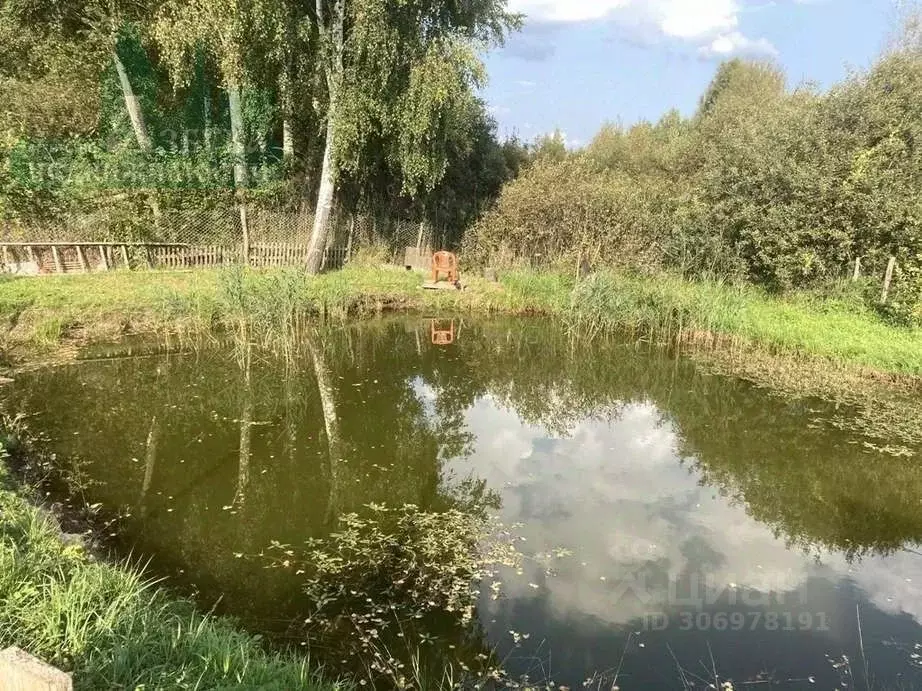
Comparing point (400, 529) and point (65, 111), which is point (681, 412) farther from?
point (65, 111)

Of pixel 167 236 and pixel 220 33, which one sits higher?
pixel 220 33

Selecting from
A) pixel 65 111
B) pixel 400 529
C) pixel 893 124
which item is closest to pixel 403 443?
pixel 400 529

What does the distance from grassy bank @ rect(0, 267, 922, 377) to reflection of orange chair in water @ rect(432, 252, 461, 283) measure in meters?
0.77

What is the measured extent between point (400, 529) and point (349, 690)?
1759 millimetres

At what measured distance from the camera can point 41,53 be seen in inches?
519

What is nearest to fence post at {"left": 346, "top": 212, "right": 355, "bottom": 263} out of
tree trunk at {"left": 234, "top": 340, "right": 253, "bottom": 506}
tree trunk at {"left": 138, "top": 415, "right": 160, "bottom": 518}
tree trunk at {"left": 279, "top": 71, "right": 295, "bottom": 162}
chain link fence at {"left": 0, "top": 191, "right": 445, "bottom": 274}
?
chain link fence at {"left": 0, "top": 191, "right": 445, "bottom": 274}

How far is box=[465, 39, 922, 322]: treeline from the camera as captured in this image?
10.2 meters

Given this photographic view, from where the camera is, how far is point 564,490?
5.44m

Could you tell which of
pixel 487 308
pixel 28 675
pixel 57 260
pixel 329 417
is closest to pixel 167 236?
pixel 57 260

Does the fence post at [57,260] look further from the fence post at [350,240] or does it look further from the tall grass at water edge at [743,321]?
the tall grass at water edge at [743,321]

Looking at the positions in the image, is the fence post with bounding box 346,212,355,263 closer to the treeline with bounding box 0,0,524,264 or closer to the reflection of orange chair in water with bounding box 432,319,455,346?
the treeline with bounding box 0,0,524,264

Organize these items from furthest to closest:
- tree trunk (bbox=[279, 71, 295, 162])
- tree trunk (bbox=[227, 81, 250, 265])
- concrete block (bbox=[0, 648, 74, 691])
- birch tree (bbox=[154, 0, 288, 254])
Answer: tree trunk (bbox=[227, 81, 250, 265]) < tree trunk (bbox=[279, 71, 295, 162]) < birch tree (bbox=[154, 0, 288, 254]) < concrete block (bbox=[0, 648, 74, 691])

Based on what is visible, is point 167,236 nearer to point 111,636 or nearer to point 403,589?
point 403,589

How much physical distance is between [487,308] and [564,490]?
6.99m
